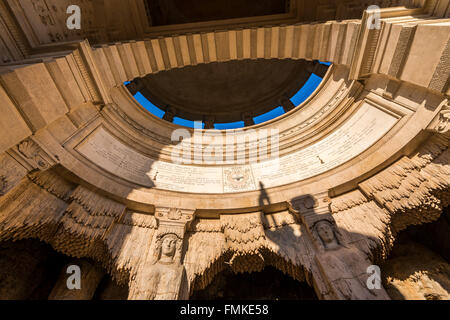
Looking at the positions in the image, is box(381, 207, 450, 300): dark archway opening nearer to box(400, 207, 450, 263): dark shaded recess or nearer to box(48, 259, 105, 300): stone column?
box(400, 207, 450, 263): dark shaded recess

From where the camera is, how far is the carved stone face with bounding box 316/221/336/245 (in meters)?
5.03

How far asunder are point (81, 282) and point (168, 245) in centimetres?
259

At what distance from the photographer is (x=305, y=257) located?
504cm

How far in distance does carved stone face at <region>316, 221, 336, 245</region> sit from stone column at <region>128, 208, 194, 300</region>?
3.43 metres

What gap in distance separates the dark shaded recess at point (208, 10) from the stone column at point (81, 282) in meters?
8.47

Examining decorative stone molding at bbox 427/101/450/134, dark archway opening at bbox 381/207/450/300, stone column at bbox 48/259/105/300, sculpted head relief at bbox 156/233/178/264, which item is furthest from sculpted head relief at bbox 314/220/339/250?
stone column at bbox 48/259/105/300

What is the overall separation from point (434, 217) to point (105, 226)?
798 centimetres

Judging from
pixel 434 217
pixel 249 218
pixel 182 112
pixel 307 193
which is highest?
pixel 182 112

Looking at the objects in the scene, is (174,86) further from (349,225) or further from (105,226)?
(349,225)

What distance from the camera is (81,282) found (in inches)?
210

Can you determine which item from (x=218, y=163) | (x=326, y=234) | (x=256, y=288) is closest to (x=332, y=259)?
(x=326, y=234)

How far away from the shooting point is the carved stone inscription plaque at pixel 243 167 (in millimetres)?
6035

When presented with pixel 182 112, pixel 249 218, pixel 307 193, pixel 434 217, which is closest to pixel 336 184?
pixel 307 193
